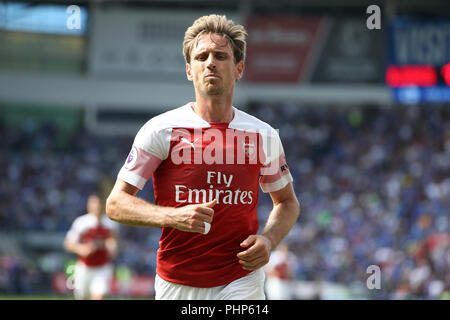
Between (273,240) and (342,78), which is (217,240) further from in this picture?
(342,78)

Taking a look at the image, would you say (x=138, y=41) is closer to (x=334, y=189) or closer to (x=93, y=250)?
(x=334, y=189)

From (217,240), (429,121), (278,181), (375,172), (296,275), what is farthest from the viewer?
(429,121)

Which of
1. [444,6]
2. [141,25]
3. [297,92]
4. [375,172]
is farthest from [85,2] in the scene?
[444,6]

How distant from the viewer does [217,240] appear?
12.1ft

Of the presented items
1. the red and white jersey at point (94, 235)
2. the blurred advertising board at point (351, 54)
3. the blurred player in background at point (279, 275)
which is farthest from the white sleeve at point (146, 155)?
the blurred advertising board at point (351, 54)

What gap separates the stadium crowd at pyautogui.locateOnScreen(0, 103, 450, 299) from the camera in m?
19.9

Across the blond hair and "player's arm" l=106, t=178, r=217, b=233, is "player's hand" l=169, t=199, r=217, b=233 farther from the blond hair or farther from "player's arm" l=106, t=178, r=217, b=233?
the blond hair

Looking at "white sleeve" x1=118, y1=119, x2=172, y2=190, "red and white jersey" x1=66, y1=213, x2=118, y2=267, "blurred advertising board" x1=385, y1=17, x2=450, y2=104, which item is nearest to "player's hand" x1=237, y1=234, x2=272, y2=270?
"white sleeve" x1=118, y1=119, x2=172, y2=190

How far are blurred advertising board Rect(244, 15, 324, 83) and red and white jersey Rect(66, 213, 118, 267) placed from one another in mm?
17477

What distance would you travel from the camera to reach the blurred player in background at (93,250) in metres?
11.2

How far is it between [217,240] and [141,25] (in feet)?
87.5

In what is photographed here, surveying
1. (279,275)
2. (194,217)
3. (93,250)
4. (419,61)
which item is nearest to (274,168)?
(194,217)

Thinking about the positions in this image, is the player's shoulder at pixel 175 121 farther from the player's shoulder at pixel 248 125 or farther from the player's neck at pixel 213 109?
the player's shoulder at pixel 248 125
